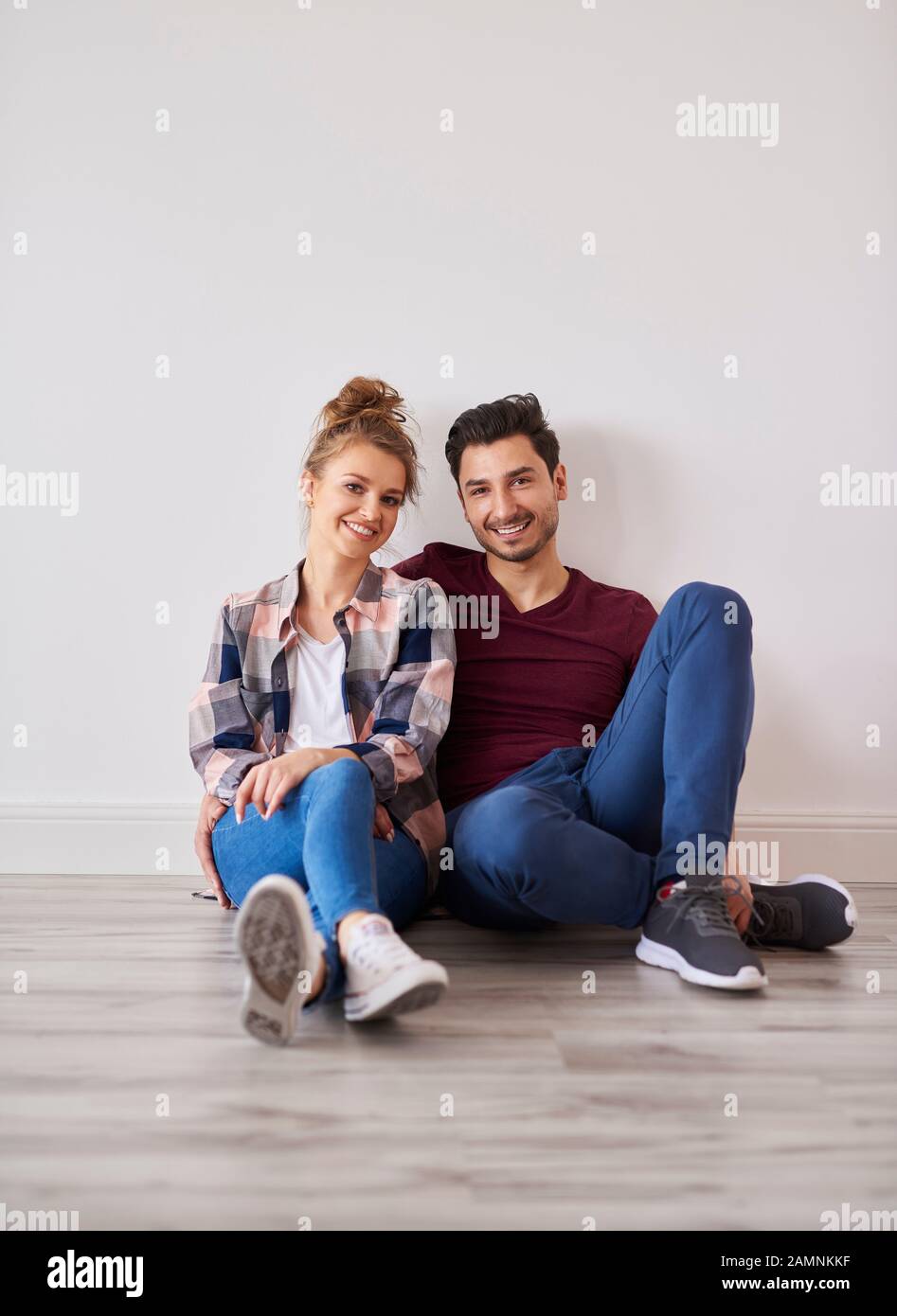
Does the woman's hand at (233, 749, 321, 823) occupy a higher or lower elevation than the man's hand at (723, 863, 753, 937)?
higher

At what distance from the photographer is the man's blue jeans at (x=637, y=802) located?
149 cm

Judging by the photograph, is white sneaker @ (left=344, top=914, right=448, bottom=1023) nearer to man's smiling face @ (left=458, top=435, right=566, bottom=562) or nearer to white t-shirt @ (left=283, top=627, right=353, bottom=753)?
white t-shirt @ (left=283, top=627, right=353, bottom=753)

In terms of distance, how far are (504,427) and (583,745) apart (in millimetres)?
640

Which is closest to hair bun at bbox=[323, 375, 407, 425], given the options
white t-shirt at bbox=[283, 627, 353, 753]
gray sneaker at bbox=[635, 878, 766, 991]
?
white t-shirt at bbox=[283, 627, 353, 753]

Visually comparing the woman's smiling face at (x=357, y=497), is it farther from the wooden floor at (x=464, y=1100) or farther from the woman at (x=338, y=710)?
the wooden floor at (x=464, y=1100)

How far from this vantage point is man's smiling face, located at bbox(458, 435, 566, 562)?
1946mm

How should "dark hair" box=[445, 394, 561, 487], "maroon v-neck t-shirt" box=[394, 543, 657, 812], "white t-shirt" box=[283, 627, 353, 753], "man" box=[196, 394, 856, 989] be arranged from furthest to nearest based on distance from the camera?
"dark hair" box=[445, 394, 561, 487] < "maroon v-neck t-shirt" box=[394, 543, 657, 812] < "white t-shirt" box=[283, 627, 353, 753] < "man" box=[196, 394, 856, 989]

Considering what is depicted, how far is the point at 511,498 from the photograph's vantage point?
76.7 inches

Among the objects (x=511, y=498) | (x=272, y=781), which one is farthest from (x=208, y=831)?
(x=511, y=498)

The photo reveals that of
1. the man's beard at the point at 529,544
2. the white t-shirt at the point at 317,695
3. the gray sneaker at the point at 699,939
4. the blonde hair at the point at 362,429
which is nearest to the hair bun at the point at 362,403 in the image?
the blonde hair at the point at 362,429

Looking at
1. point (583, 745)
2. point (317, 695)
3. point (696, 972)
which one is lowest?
point (696, 972)

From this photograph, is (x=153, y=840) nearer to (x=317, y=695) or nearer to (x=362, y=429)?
(x=317, y=695)
